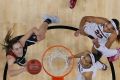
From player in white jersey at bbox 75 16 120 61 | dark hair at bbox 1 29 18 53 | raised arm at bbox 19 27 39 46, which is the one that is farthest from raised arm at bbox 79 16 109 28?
dark hair at bbox 1 29 18 53

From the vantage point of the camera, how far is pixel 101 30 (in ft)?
8.93

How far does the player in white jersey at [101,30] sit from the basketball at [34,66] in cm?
31

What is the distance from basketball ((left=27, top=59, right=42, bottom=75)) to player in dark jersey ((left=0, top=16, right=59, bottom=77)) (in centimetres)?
3

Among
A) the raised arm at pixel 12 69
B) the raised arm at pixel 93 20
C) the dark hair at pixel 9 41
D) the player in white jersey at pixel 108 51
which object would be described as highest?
the raised arm at pixel 93 20

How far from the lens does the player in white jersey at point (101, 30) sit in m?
2.72

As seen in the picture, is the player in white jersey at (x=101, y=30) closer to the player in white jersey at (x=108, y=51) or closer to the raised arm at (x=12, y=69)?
the player in white jersey at (x=108, y=51)

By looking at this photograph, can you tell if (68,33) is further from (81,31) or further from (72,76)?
(72,76)

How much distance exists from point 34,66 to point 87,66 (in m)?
0.34

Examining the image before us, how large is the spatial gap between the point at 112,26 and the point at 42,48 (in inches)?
18.3

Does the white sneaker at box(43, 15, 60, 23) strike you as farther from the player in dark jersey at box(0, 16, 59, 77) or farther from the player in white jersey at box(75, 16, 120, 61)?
the player in white jersey at box(75, 16, 120, 61)

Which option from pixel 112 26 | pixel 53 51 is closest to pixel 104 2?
pixel 112 26

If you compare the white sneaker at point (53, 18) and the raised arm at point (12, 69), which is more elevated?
the white sneaker at point (53, 18)

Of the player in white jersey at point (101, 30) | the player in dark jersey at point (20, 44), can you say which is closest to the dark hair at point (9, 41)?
the player in dark jersey at point (20, 44)

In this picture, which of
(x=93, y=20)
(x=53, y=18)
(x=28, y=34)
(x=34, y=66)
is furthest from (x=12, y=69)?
(x=93, y=20)
